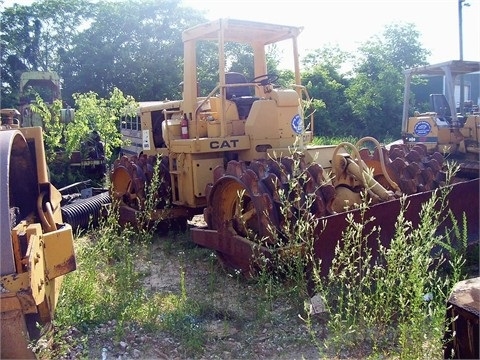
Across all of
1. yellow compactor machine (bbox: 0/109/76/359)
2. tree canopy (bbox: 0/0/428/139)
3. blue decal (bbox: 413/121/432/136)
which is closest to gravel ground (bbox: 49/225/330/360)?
yellow compactor machine (bbox: 0/109/76/359)

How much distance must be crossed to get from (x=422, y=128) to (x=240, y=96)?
4597mm

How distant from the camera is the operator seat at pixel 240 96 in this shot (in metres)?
6.18

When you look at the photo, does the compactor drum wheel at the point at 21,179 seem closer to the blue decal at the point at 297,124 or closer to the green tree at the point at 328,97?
the blue decal at the point at 297,124

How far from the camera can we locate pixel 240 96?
6.49 meters

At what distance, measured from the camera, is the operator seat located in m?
6.18

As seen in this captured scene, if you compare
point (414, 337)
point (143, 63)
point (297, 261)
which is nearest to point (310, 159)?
point (297, 261)

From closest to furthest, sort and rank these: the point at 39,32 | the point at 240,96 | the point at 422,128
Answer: the point at 240,96 → the point at 422,128 → the point at 39,32

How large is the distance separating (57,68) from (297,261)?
28.4m

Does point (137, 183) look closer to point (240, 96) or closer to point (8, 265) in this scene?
point (240, 96)

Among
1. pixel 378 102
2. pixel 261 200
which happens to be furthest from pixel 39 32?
pixel 261 200

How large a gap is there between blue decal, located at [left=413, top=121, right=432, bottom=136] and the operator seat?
4310 mm

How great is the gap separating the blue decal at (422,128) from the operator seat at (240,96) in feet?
14.1

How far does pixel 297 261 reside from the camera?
3877mm

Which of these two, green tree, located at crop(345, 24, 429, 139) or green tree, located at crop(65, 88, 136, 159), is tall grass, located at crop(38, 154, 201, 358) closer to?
green tree, located at crop(65, 88, 136, 159)
